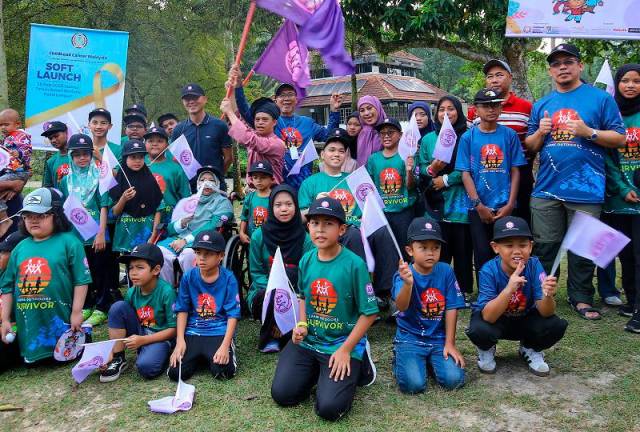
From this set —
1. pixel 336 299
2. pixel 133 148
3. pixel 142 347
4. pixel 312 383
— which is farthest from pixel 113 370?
pixel 133 148

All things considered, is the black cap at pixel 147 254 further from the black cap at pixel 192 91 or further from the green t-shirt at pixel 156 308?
the black cap at pixel 192 91

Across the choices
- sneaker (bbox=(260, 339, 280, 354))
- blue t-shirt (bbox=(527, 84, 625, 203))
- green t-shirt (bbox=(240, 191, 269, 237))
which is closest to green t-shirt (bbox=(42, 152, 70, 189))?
green t-shirt (bbox=(240, 191, 269, 237))

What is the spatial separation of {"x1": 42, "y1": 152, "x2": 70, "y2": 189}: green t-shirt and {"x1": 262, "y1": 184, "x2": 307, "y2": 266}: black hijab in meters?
2.58

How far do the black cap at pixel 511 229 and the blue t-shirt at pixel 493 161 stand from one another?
3.43 ft

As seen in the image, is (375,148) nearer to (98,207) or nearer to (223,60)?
(98,207)

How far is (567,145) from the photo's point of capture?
14.2 feet

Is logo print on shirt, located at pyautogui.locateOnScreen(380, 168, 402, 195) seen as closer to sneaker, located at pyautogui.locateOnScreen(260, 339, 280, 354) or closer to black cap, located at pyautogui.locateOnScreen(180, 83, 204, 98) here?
sneaker, located at pyautogui.locateOnScreen(260, 339, 280, 354)

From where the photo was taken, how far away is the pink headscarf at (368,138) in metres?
5.30

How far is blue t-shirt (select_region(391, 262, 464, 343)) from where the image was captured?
3.63 metres

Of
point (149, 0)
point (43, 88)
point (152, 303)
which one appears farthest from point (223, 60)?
point (152, 303)

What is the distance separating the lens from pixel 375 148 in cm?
530

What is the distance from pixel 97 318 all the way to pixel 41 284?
1210 millimetres

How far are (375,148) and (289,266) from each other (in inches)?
64.6

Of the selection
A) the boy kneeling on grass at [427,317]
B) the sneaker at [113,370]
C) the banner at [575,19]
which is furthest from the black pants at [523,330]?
the banner at [575,19]
